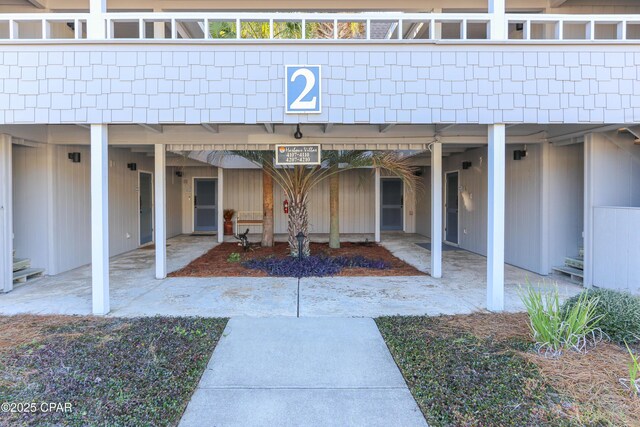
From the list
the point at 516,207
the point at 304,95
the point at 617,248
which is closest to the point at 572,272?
the point at 617,248

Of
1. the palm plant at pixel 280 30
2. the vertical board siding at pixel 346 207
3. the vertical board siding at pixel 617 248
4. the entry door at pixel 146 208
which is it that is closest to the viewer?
the vertical board siding at pixel 617 248

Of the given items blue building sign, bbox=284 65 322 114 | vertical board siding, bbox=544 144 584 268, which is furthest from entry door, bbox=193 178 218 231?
vertical board siding, bbox=544 144 584 268

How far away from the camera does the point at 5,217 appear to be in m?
5.38

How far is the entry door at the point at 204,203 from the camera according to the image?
13375 mm

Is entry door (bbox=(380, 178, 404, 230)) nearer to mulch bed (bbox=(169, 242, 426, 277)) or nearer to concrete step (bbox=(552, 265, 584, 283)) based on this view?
mulch bed (bbox=(169, 242, 426, 277))

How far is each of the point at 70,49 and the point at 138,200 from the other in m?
6.09

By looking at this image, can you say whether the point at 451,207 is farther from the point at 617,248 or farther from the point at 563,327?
the point at 563,327

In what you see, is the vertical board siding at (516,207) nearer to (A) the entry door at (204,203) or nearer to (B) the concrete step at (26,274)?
(A) the entry door at (204,203)

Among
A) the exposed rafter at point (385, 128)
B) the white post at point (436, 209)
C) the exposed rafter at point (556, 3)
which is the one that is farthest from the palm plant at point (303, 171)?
the exposed rafter at point (556, 3)

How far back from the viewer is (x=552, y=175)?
650 cm

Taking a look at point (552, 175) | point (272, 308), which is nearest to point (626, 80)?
point (552, 175)

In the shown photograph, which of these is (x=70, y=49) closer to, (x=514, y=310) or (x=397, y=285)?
(x=397, y=285)

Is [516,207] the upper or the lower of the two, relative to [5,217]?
upper

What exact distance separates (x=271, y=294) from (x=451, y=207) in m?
7.05
